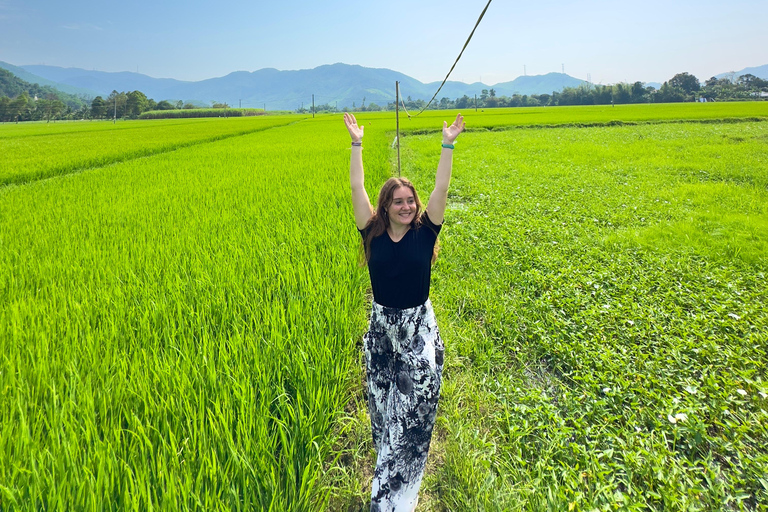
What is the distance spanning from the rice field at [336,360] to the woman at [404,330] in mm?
Answer: 276

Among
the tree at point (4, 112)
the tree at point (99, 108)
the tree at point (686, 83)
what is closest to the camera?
the tree at point (4, 112)

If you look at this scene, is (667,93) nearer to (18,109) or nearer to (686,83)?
(686,83)

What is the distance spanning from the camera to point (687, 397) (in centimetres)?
239

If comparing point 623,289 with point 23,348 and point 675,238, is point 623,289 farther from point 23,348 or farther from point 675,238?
point 23,348

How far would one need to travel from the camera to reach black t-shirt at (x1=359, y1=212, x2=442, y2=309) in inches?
67.9

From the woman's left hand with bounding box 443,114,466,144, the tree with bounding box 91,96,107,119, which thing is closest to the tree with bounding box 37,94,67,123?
the tree with bounding box 91,96,107,119

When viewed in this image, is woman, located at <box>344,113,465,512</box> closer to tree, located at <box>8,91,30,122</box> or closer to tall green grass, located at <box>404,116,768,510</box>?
tall green grass, located at <box>404,116,768,510</box>

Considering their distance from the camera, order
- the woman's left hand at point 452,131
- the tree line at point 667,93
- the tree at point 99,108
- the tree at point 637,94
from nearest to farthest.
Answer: the woman's left hand at point 452,131 → the tree at point 99,108 → the tree line at point 667,93 → the tree at point 637,94

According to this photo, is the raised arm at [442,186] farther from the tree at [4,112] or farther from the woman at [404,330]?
the tree at [4,112]

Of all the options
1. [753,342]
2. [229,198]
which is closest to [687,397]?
[753,342]

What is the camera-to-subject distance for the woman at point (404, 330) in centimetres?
171

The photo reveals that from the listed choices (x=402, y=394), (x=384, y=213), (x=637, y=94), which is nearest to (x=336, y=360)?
(x=402, y=394)

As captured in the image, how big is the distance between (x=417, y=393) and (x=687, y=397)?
75.2 inches

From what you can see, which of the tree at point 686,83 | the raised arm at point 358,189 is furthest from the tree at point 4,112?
the tree at point 686,83
